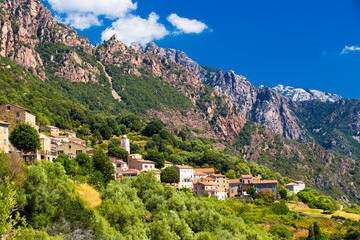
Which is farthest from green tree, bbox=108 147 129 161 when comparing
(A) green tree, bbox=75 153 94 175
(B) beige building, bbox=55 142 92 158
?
(A) green tree, bbox=75 153 94 175

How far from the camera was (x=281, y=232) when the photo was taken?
65312 mm

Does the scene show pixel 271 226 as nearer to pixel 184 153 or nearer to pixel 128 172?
pixel 128 172

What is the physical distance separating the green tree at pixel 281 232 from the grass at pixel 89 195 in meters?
33.7

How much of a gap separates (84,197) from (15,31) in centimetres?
17796

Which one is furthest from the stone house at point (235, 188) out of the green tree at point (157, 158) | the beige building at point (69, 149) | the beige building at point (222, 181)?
the beige building at point (69, 149)

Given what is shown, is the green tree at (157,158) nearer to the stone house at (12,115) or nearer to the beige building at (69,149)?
the beige building at (69,149)

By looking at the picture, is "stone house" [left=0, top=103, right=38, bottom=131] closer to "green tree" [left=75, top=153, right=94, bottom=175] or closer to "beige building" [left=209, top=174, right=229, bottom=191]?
"green tree" [left=75, top=153, right=94, bottom=175]

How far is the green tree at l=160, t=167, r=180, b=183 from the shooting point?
85938 millimetres

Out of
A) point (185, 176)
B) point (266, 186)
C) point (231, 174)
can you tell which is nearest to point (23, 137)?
point (185, 176)

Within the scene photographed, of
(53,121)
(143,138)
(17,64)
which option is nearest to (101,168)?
(53,121)

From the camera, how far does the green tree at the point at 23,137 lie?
48875 millimetres

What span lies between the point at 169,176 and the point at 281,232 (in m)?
29.8

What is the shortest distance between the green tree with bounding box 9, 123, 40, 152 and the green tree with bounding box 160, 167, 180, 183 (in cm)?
4029

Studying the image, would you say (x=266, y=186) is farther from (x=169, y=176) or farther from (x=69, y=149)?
(x=69, y=149)
